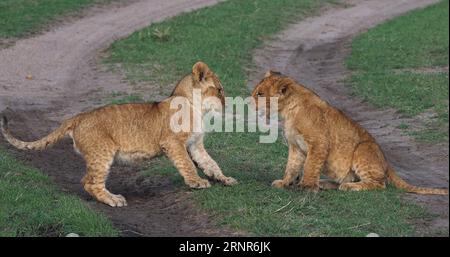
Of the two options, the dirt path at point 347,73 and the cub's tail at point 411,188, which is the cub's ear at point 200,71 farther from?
the dirt path at point 347,73

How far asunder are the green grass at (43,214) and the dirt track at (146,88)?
32cm

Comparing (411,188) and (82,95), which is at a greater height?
(411,188)

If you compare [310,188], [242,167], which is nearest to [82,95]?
[242,167]

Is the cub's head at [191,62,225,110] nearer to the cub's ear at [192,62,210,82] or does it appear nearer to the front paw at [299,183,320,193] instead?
the cub's ear at [192,62,210,82]

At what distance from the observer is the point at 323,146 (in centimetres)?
793

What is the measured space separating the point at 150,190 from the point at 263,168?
4.38 ft

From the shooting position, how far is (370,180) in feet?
26.3

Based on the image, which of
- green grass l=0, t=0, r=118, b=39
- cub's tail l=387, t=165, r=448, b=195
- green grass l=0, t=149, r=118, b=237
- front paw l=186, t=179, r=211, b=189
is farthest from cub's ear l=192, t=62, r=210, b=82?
green grass l=0, t=0, r=118, b=39

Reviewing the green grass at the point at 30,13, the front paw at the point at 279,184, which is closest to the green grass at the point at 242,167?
the front paw at the point at 279,184

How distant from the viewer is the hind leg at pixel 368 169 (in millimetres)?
7996

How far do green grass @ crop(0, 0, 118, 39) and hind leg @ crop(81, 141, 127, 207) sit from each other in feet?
31.1

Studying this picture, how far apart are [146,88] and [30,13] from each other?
607cm

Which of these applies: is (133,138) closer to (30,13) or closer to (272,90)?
(272,90)
